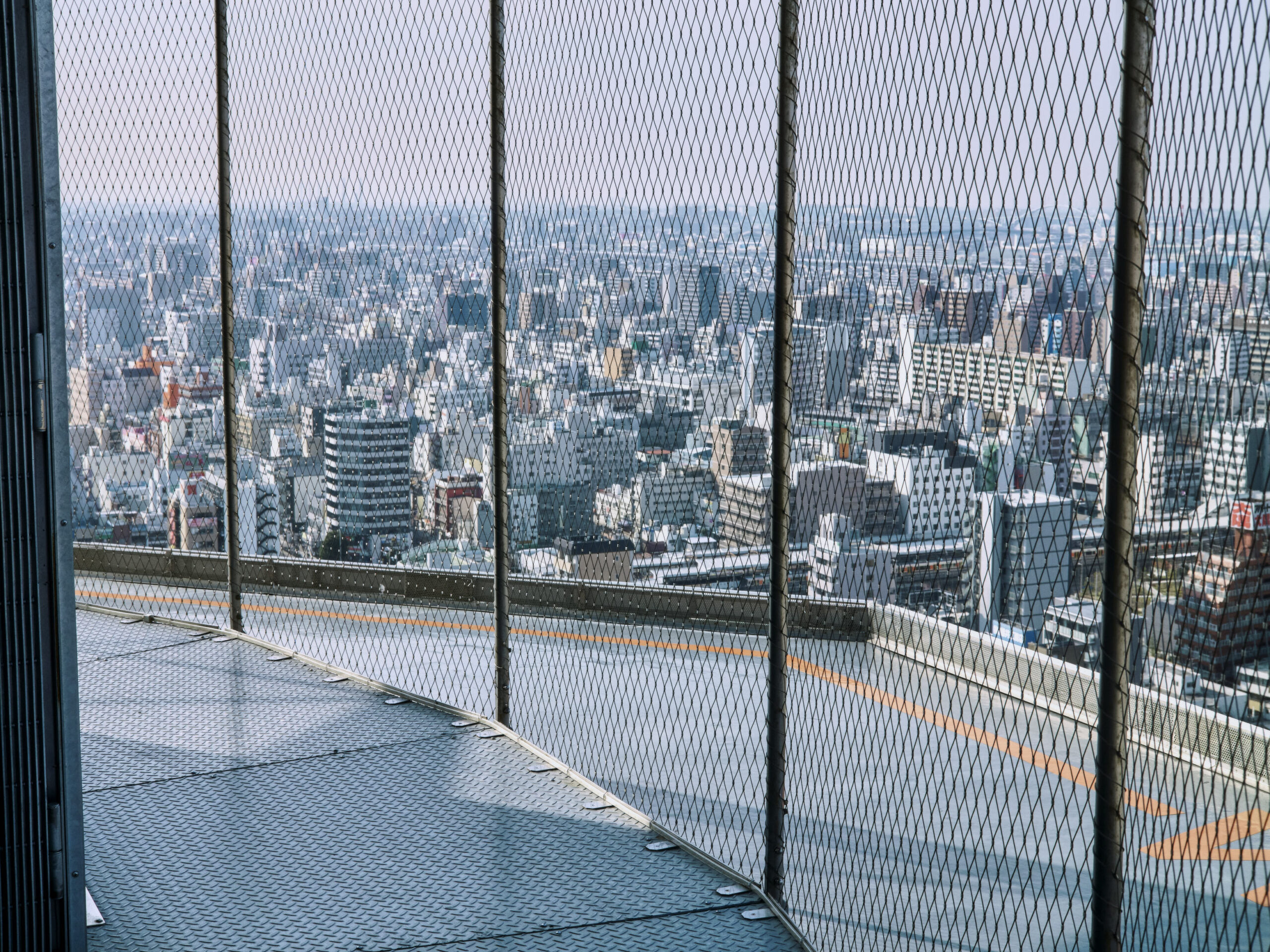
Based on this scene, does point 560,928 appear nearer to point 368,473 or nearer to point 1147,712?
point 1147,712

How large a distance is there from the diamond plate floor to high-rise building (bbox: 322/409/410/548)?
772mm

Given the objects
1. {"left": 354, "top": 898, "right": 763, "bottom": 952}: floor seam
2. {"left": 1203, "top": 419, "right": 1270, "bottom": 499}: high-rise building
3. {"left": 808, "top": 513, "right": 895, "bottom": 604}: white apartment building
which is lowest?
{"left": 354, "top": 898, "right": 763, "bottom": 952}: floor seam

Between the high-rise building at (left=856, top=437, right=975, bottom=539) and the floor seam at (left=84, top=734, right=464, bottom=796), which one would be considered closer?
the high-rise building at (left=856, top=437, right=975, bottom=539)

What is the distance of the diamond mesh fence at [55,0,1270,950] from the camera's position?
232cm

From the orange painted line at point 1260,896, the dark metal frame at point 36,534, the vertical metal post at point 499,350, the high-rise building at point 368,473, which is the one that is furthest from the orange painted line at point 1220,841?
the high-rise building at point 368,473

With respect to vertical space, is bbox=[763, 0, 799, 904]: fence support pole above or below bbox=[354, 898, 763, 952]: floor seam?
above

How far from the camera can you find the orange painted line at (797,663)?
12.6ft

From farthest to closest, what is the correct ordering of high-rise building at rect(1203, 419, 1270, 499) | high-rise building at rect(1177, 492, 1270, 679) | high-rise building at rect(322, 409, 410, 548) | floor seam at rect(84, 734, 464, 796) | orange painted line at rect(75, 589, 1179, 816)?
high-rise building at rect(322, 409, 410, 548) < floor seam at rect(84, 734, 464, 796) < orange painted line at rect(75, 589, 1179, 816) < high-rise building at rect(1177, 492, 1270, 679) < high-rise building at rect(1203, 419, 1270, 499)

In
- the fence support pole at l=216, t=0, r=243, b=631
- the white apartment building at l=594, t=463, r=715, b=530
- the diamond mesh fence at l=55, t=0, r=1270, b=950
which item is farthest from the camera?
the fence support pole at l=216, t=0, r=243, b=631

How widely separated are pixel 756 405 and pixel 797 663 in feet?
A: 3.16

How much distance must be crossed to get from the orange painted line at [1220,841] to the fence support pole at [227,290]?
12.6 feet

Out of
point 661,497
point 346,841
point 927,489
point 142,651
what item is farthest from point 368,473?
point 927,489

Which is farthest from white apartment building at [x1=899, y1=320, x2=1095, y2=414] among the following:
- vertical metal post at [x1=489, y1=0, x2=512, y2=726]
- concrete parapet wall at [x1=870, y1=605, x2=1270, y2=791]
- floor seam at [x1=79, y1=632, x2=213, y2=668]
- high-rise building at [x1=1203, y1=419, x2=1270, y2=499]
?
floor seam at [x1=79, y1=632, x2=213, y2=668]

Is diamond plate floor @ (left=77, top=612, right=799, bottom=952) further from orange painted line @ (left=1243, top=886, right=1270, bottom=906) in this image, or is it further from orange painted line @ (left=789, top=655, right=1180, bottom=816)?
orange painted line @ (left=1243, top=886, right=1270, bottom=906)
